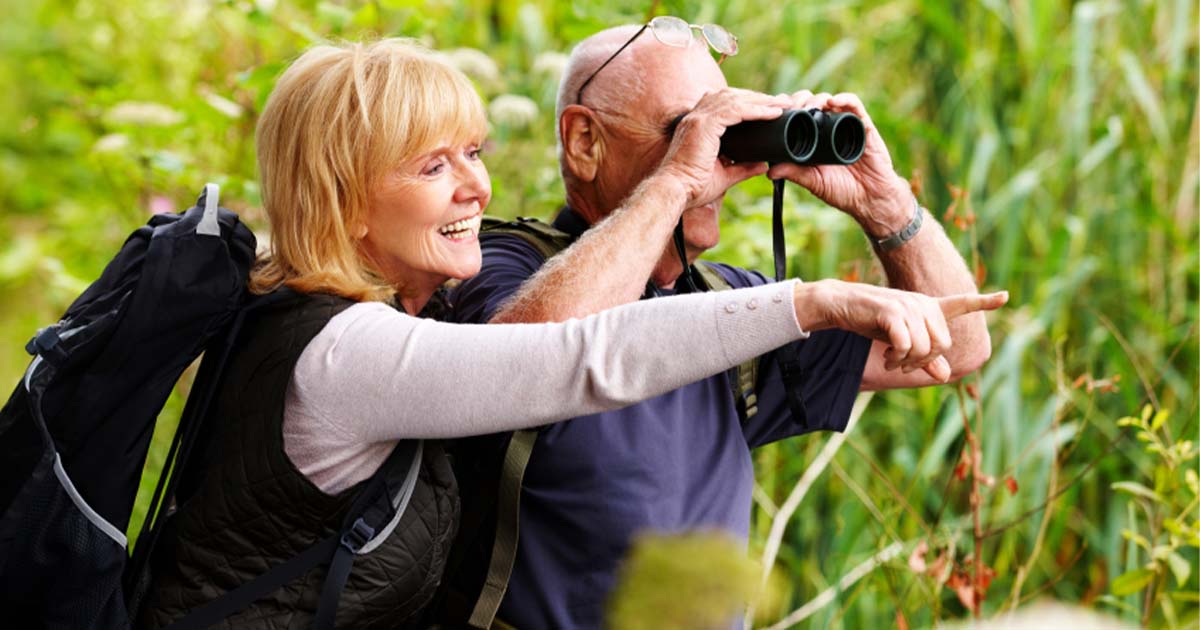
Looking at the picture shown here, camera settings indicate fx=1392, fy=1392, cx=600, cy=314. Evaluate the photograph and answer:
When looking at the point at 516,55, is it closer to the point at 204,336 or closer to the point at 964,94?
the point at 964,94

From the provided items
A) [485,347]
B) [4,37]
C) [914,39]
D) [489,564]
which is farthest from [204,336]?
[4,37]

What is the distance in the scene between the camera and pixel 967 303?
157 cm

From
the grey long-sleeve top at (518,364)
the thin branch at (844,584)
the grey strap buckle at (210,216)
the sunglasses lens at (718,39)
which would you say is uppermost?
the sunglasses lens at (718,39)

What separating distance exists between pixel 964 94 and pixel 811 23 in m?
0.54

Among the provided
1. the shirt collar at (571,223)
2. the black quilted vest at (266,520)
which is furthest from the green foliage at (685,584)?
the shirt collar at (571,223)

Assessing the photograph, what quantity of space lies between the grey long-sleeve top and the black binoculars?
24.9 inches

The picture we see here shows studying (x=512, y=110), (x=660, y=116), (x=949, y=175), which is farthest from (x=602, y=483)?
(x=949, y=175)

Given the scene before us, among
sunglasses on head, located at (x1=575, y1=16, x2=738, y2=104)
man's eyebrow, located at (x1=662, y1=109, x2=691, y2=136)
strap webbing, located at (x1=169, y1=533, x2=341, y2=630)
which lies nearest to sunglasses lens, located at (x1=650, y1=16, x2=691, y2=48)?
sunglasses on head, located at (x1=575, y1=16, x2=738, y2=104)

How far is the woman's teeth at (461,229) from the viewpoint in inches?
76.9

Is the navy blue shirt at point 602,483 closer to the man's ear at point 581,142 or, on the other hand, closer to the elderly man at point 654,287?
the elderly man at point 654,287

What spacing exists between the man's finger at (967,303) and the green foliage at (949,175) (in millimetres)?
1668

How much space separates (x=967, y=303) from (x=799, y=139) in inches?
27.4

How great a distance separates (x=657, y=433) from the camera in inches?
83.4

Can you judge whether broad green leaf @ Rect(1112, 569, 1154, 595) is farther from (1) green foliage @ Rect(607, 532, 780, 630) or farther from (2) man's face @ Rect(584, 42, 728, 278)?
(1) green foliage @ Rect(607, 532, 780, 630)
